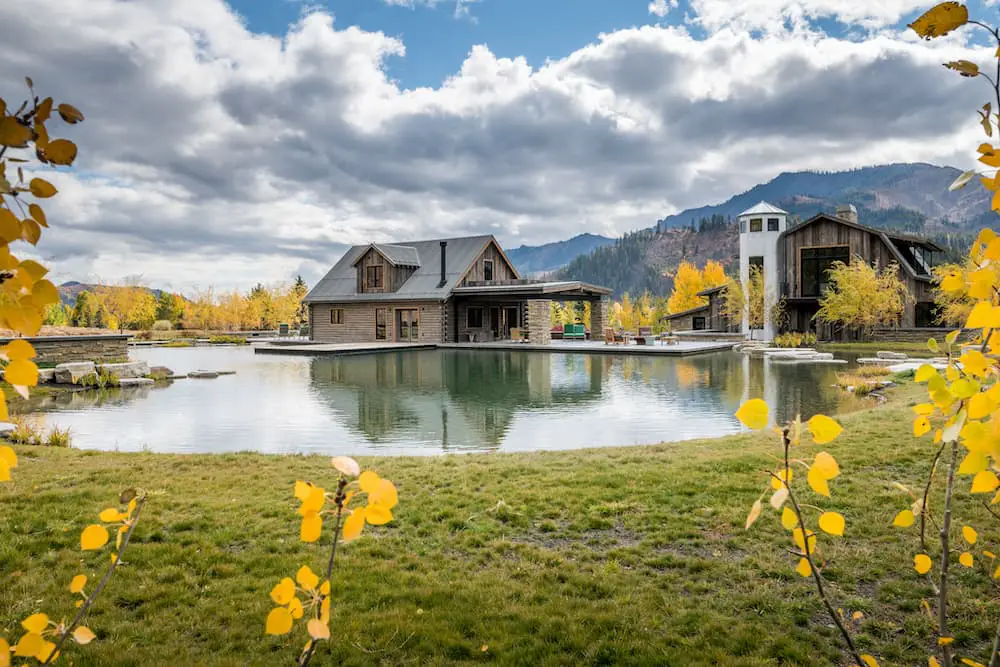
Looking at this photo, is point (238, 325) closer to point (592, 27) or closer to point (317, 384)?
point (317, 384)

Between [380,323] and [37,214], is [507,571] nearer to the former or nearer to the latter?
[37,214]

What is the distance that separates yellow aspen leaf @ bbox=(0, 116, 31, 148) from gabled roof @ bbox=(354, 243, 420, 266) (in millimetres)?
34535

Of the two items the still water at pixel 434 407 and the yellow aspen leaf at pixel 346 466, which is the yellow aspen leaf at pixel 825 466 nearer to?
A: the yellow aspen leaf at pixel 346 466

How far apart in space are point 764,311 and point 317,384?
1043 inches

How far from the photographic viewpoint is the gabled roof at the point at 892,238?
3084cm

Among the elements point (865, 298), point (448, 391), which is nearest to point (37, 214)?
point (448, 391)

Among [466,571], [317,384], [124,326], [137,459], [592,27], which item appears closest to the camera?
[466,571]

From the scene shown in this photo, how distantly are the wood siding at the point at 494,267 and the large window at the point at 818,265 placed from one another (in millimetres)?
16729

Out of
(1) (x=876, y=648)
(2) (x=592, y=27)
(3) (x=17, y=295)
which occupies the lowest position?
(1) (x=876, y=648)

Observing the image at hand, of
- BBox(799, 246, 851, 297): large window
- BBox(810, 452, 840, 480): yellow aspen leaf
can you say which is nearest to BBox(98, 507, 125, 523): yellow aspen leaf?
BBox(810, 452, 840, 480): yellow aspen leaf

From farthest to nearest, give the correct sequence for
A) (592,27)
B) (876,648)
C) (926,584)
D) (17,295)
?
(592,27), (926,584), (876,648), (17,295)

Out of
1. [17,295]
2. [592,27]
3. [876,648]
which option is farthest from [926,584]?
[592,27]

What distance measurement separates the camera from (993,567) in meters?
3.98

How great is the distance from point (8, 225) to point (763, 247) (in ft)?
125
